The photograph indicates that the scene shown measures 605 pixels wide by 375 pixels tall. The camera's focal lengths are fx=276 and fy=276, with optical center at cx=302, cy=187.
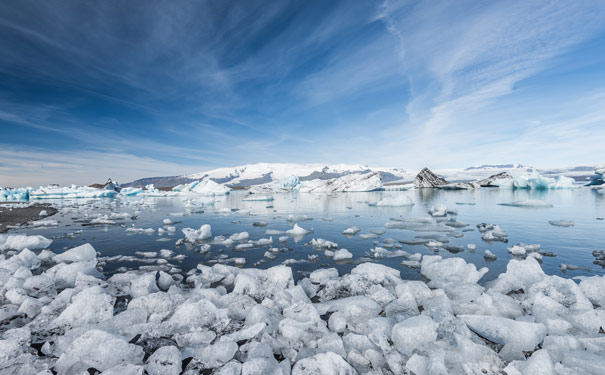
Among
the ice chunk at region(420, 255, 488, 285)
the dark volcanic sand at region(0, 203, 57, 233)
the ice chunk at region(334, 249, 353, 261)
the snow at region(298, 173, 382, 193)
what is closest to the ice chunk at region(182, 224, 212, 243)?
the ice chunk at region(334, 249, 353, 261)

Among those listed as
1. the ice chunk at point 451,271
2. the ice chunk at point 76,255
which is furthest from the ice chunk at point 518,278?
the ice chunk at point 76,255

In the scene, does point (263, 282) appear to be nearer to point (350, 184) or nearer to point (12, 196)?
point (350, 184)

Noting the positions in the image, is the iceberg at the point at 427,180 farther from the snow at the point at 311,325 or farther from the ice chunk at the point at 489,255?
the snow at the point at 311,325

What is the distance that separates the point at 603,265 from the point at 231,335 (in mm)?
7190

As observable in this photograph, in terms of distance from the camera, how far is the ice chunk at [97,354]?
2467 mm

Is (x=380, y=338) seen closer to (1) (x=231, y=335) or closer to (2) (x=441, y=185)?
(1) (x=231, y=335)

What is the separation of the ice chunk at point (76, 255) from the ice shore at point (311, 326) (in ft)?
3.90

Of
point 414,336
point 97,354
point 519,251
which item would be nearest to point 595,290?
point 519,251

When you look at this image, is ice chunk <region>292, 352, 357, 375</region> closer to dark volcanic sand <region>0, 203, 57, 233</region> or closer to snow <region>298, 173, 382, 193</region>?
dark volcanic sand <region>0, 203, 57, 233</region>

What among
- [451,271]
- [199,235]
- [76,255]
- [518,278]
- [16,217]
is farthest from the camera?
[16,217]

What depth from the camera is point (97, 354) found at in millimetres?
2529

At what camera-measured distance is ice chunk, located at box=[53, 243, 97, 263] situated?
5895mm

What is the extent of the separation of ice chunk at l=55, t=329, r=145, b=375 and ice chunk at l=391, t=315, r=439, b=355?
97.9 inches

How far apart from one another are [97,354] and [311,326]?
207 cm
